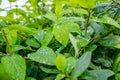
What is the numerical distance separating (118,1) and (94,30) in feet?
0.43

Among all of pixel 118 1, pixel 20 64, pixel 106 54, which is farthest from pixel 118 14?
pixel 20 64

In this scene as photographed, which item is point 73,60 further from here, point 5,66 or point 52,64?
point 5,66

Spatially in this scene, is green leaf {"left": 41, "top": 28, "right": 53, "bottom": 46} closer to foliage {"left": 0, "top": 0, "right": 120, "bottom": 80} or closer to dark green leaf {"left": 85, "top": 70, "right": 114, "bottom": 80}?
foliage {"left": 0, "top": 0, "right": 120, "bottom": 80}

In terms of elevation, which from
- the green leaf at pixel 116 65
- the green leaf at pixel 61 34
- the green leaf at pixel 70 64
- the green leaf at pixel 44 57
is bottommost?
the green leaf at pixel 116 65

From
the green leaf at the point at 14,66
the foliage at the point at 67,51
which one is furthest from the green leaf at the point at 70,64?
the green leaf at the point at 14,66

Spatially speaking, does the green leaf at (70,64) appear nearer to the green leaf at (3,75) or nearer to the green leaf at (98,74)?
the green leaf at (98,74)

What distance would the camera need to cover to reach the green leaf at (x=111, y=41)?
0.82m

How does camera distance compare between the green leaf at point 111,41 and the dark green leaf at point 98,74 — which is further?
the green leaf at point 111,41

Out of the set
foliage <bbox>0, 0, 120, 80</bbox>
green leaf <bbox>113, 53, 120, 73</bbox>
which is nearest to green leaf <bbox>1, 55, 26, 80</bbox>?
foliage <bbox>0, 0, 120, 80</bbox>

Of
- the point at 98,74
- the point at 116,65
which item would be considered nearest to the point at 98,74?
the point at 98,74

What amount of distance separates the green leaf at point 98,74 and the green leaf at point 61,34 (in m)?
0.10

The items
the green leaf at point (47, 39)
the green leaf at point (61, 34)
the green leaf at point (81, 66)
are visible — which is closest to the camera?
the green leaf at point (81, 66)

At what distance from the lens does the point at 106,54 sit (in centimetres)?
87

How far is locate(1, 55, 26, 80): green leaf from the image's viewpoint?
2.24ft
